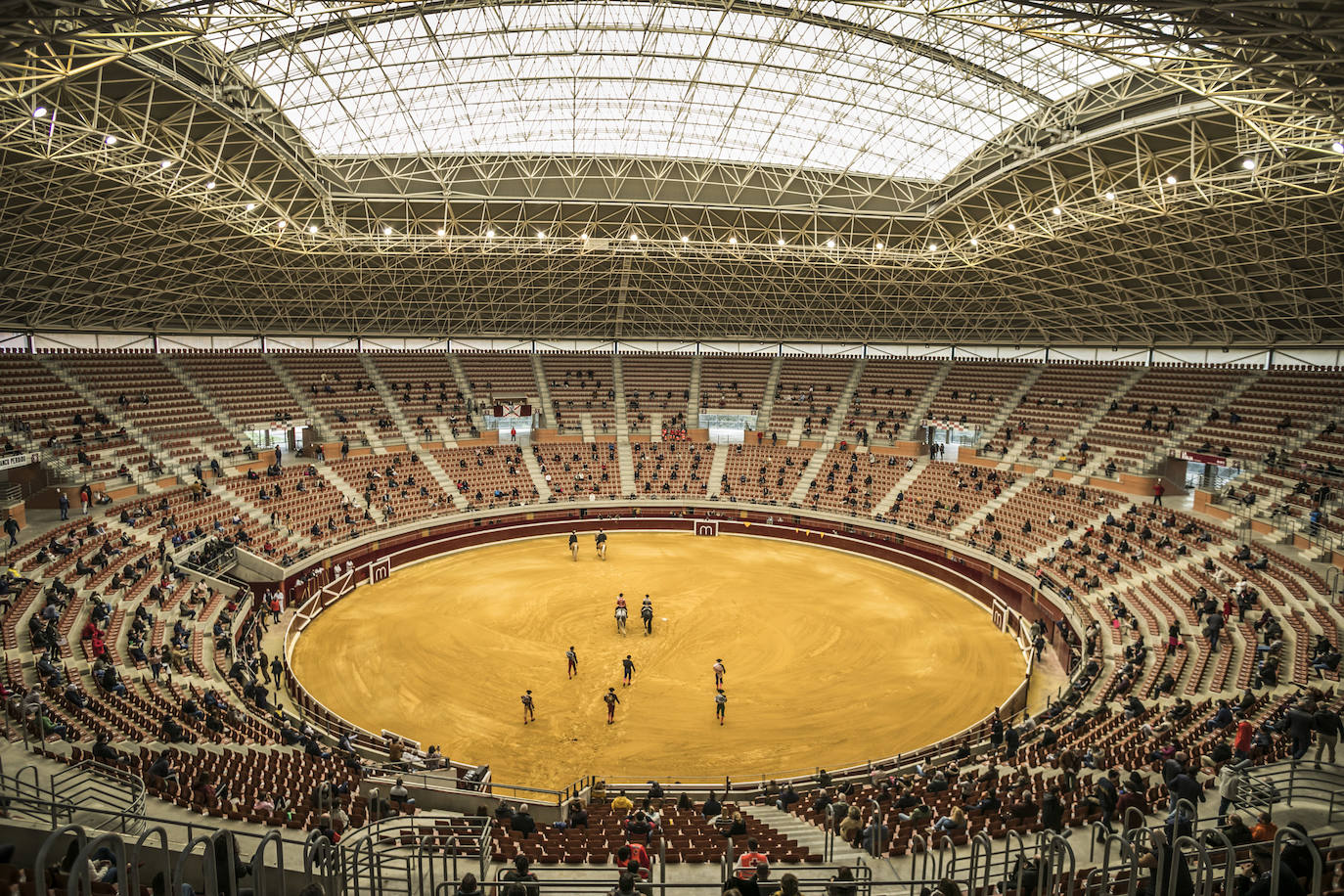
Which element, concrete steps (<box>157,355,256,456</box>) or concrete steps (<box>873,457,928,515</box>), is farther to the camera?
concrete steps (<box>873,457,928,515</box>)

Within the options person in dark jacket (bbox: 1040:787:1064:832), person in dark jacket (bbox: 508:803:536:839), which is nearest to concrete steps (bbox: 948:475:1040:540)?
person in dark jacket (bbox: 1040:787:1064:832)

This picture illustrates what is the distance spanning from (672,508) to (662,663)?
22680 millimetres

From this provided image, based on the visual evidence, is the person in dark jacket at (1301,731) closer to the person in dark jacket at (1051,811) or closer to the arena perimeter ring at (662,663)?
the person in dark jacket at (1051,811)

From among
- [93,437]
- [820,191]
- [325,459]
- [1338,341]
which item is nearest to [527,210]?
[820,191]

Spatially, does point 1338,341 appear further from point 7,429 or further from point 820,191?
point 7,429

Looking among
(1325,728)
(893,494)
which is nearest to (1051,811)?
(1325,728)

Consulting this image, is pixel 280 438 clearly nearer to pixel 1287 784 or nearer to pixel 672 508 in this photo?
pixel 672 508

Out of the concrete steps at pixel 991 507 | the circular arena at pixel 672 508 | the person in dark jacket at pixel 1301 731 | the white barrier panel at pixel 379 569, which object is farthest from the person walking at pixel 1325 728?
the white barrier panel at pixel 379 569

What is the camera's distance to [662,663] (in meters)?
27.3

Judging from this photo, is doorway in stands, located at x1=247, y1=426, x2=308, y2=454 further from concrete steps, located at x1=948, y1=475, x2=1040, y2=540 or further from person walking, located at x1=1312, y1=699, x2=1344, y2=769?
person walking, located at x1=1312, y1=699, x2=1344, y2=769

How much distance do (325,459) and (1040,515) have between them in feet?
139

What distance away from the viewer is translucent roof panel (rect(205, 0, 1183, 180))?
86.2ft

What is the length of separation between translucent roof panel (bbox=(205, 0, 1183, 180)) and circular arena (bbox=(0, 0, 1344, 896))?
23cm

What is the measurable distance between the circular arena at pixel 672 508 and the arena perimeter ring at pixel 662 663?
22cm
